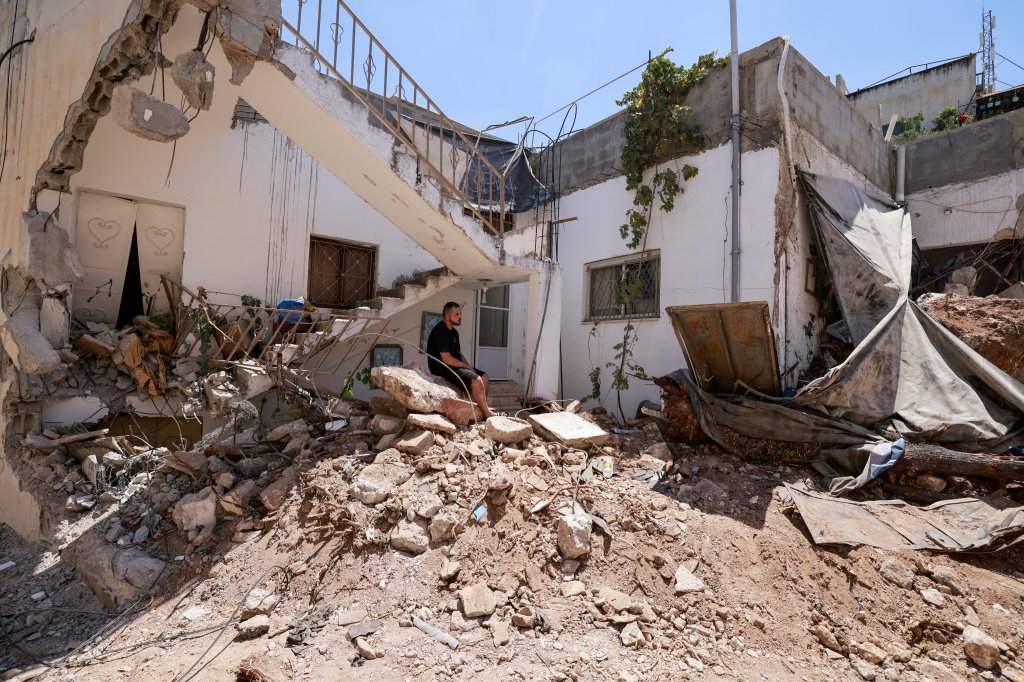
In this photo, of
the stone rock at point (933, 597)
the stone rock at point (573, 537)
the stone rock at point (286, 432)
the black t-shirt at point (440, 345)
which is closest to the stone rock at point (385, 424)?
the stone rock at point (286, 432)

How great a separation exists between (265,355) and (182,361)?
4.26ft

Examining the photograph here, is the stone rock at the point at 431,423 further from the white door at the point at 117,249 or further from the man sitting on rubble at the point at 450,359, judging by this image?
the white door at the point at 117,249

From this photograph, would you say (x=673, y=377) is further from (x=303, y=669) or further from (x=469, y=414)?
(x=303, y=669)

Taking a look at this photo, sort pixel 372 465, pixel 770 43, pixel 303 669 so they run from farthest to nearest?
pixel 770 43
pixel 372 465
pixel 303 669

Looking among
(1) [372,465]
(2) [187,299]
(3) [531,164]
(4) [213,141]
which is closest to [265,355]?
(2) [187,299]

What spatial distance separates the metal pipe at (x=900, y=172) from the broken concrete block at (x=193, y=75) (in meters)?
10.3

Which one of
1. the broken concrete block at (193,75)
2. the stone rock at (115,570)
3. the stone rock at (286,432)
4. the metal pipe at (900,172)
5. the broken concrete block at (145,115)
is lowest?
the stone rock at (115,570)

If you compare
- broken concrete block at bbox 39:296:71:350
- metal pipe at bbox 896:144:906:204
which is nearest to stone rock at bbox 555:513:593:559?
broken concrete block at bbox 39:296:71:350

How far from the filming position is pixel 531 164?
33.3ft

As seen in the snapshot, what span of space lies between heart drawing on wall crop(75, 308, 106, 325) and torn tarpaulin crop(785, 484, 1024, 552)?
28.8 ft

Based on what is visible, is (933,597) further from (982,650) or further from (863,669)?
(863,669)

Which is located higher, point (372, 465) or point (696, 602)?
point (372, 465)

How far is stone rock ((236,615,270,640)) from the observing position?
129 inches

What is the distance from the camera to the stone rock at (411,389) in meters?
4.97
